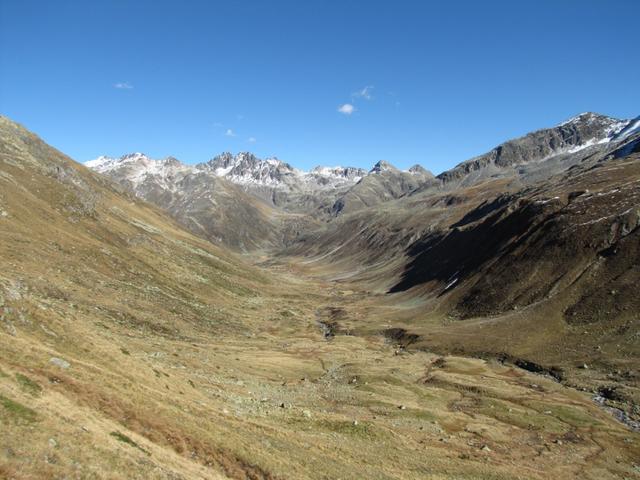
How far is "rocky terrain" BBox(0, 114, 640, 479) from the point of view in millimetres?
32250

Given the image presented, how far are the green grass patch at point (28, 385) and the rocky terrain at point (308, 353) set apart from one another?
24 centimetres

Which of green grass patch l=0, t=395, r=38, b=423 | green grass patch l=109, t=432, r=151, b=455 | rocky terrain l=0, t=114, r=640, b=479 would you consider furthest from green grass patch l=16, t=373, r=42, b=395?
green grass patch l=109, t=432, r=151, b=455

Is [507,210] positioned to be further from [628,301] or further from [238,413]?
[238,413]

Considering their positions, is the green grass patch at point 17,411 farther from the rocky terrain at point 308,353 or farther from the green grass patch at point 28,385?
the green grass patch at point 28,385

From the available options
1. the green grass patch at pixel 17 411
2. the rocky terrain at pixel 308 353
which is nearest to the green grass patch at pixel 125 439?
the rocky terrain at pixel 308 353

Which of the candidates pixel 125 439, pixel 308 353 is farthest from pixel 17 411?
pixel 308 353

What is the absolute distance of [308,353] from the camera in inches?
3949

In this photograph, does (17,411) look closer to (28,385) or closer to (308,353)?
(28,385)

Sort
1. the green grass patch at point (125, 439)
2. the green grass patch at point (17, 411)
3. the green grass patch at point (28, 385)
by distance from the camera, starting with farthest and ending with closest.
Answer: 1. the green grass patch at point (28, 385)
2. the green grass patch at point (125, 439)
3. the green grass patch at point (17, 411)

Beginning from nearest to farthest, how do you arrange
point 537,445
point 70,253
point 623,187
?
point 537,445 < point 70,253 < point 623,187

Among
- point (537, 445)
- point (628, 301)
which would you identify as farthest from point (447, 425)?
point (628, 301)

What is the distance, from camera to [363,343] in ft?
398

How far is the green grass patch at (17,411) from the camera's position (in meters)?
24.8

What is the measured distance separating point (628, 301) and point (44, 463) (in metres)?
116
